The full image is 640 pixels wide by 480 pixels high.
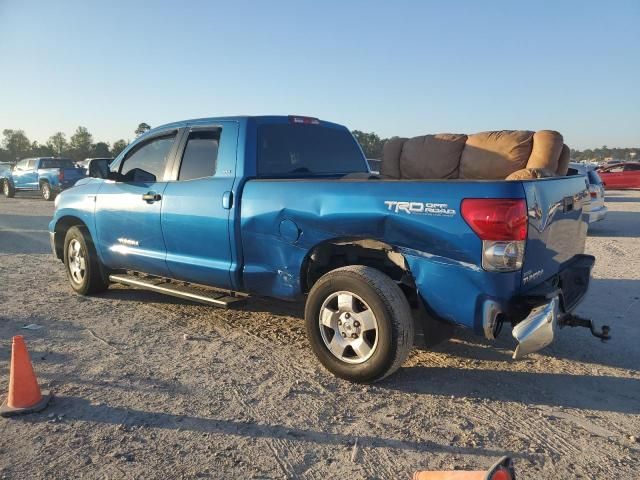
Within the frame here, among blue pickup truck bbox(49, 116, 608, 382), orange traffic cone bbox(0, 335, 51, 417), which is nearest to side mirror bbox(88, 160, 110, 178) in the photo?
blue pickup truck bbox(49, 116, 608, 382)

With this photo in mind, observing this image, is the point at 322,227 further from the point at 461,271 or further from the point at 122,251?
the point at 122,251

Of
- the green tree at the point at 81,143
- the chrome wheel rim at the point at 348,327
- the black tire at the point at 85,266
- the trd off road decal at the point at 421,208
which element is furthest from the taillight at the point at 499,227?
the green tree at the point at 81,143

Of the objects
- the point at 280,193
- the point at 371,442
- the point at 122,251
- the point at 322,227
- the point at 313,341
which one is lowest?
the point at 371,442

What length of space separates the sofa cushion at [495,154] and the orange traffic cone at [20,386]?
380cm

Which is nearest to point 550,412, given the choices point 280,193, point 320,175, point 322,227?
point 322,227

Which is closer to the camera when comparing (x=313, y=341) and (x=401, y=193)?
(x=401, y=193)

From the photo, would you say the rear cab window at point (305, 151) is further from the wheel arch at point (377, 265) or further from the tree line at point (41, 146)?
the tree line at point (41, 146)

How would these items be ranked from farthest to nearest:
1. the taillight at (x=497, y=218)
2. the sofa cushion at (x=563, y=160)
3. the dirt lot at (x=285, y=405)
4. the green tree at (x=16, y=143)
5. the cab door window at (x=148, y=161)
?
the green tree at (x=16, y=143), the cab door window at (x=148, y=161), the sofa cushion at (x=563, y=160), the taillight at (x=497, y=218), the dirt lot at (x=285, y=405)

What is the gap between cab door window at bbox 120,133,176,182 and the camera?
5.14 meters

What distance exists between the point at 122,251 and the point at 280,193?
238 cm

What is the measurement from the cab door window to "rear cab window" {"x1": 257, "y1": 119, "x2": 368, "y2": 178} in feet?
3.84

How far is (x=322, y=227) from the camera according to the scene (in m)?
3.71

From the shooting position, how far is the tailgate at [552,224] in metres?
3.17

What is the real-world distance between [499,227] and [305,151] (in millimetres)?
2431
